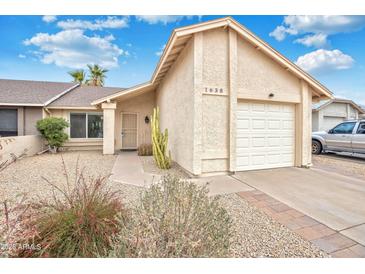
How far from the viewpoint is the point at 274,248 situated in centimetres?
245

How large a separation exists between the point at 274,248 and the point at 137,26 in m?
9.05

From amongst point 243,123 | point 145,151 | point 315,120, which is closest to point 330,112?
point 315,120

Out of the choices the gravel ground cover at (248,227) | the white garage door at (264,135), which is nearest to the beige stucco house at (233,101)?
the white garage door at (264,135)

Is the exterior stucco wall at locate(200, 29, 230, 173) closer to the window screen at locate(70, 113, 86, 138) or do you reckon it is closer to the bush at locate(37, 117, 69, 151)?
the bush at locate(37, 117, 69, 151)

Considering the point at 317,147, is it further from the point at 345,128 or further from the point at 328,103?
the point at 328,103

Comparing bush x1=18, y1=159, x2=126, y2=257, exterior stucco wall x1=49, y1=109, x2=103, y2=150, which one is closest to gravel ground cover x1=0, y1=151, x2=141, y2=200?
bush x1=18, y1=159, x2=126, y2=257

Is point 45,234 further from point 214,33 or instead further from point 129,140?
point 129,140

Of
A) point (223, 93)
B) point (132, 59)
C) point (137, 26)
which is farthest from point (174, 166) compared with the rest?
point (132, 59)

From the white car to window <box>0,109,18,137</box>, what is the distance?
1798 cm

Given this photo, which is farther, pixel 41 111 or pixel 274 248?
pixel 41 111

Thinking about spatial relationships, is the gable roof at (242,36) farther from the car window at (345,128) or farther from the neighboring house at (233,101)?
the car window at (345,128)

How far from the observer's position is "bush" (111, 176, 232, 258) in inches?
67.3

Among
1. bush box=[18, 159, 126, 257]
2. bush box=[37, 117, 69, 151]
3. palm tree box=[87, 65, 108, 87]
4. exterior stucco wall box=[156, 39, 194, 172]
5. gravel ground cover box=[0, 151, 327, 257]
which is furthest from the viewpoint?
palm tree box=[87, 65, 108, 87]

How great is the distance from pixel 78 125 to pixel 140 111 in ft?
13.3
